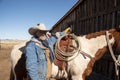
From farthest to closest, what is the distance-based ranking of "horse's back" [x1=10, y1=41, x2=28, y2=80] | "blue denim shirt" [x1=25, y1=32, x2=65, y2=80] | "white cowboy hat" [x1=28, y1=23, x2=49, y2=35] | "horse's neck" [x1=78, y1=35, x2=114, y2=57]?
"horse's neck" [x1=78, y1=35, x2=114, y2=57] < "horse's back" [x1=10, y1=41, x2=28, y2=80] < "white cowboy hat" [x1=28, y1=23, x2=49, y2=35] < "blue denim shirt" [x1=25, y1=32, x2=65, y2=80]

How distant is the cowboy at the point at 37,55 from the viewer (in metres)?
4.22

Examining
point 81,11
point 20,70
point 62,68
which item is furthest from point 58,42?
point 81,11

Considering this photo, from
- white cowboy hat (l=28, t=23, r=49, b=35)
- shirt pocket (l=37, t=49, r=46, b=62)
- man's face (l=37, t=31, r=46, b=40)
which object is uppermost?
white cowboy hat (l=28, t=23, r=49, b=35)

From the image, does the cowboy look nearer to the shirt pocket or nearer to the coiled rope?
the shirt pocket

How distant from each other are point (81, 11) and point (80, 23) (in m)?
0.56

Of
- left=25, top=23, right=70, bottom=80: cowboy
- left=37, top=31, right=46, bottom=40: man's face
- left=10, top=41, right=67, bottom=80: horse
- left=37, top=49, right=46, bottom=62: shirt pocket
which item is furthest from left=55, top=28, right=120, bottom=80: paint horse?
left=37, top=31, right=46, bottom=40: man's face

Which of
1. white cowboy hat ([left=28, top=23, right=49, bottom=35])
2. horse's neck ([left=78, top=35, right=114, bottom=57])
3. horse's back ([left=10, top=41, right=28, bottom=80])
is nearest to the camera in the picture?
white cowboy hat ([left=28, top=23, right=49, bottom=35])

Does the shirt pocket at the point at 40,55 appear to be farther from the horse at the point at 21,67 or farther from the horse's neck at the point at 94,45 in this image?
the horse's neck at the point at 94,45

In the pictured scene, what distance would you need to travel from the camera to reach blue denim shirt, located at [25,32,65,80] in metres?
4.21

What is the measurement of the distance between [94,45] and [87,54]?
0.94 feet

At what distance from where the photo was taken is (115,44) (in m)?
5.44

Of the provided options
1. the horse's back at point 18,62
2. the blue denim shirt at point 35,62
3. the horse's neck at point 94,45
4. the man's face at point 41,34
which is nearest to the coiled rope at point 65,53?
the horse's neck at point 94,45

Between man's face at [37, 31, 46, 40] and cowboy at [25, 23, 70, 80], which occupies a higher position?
man's face at [37, 31, 46, 40]

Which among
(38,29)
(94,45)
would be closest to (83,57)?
(94,45)
